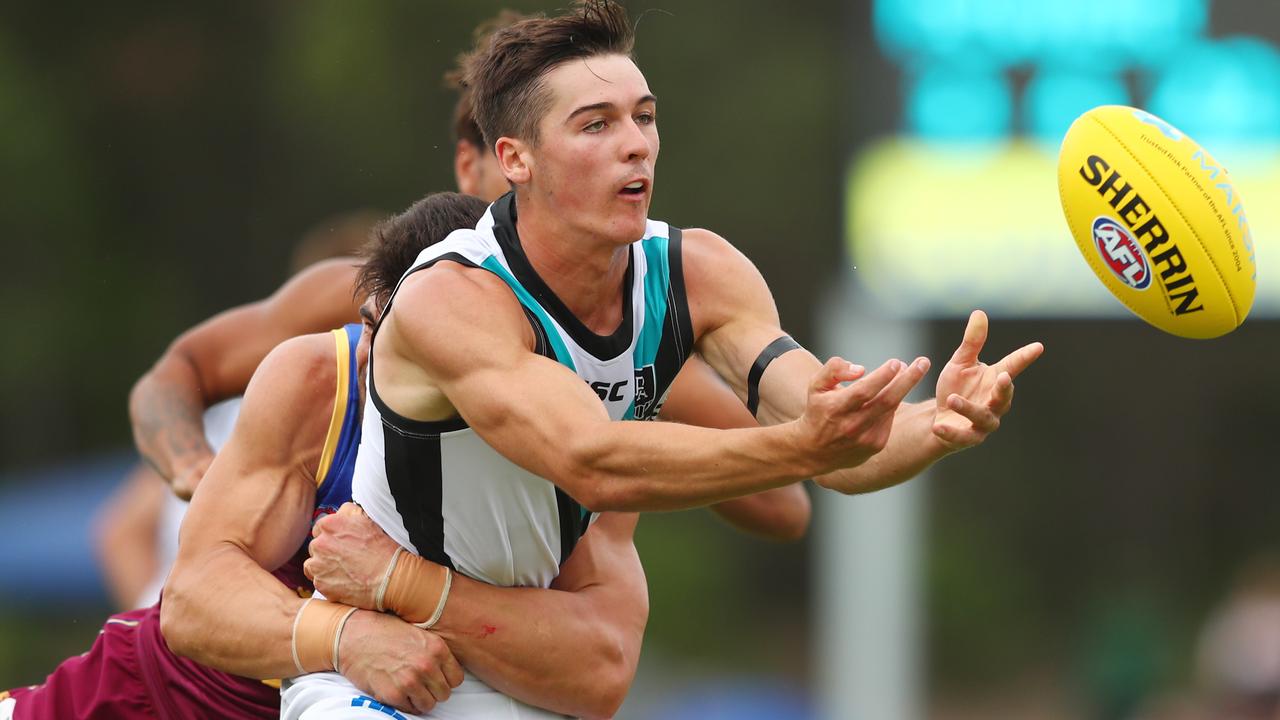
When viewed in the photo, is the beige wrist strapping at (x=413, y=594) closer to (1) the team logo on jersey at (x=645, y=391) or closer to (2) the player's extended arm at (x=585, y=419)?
(2) the player's extended arm at (x=585, y=419)

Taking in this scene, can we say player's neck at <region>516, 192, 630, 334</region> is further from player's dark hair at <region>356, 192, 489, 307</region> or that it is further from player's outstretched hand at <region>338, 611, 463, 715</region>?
player's outstretched hand at <region>338, 611, 463, 715</region>

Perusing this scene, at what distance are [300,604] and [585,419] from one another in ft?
3.81

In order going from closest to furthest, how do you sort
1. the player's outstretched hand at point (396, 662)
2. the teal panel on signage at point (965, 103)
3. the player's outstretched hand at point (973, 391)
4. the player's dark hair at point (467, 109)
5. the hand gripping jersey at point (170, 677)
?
1. the player's outstretched hand at point (973, 391)
2. the player's outstretched hand at point (396, 662)
3. the hand gripping jersey at point (170, 677)
4. the player's dark hair at point (467, 109)
5. the teal panel on signage at point (965, 103)

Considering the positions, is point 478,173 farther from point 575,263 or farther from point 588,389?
point 588,389

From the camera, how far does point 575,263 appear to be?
490 centimetres

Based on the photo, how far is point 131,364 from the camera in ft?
74.7

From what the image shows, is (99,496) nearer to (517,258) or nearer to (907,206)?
(907,206)

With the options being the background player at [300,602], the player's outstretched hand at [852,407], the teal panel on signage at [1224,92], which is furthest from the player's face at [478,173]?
the teal panel on signage at [1224,92]

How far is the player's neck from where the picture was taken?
4879mm

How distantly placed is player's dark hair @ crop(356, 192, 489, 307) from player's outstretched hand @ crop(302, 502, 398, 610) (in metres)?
0.64

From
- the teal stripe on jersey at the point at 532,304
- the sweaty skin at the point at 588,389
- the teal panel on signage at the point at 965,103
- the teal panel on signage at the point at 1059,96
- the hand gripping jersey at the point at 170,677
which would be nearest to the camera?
the sweaty skin at the point at 588,389

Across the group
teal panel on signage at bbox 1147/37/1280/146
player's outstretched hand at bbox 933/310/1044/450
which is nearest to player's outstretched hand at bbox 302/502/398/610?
player's outstretched hand at bbox 933/310/1044/450

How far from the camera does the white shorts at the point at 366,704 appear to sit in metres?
4.94

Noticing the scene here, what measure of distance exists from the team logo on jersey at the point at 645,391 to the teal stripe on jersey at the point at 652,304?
16mm
